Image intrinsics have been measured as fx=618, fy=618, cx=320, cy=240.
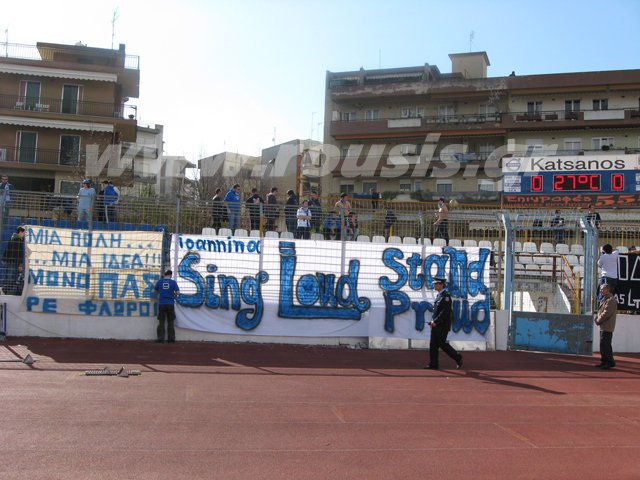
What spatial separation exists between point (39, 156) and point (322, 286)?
99.7ft

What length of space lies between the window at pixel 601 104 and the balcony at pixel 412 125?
6.72 metres

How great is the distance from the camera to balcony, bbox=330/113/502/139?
4519 cm

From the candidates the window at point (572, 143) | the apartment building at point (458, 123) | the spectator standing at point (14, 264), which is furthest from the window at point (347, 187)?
the spectator standing at point (14, 264)

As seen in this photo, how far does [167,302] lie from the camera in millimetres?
13555

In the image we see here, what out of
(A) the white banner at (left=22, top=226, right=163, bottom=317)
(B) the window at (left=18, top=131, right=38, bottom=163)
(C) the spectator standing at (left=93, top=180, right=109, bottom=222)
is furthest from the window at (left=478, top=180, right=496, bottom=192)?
(C) the spectator standing at (left=93, top=180, right=109, bottom=222)

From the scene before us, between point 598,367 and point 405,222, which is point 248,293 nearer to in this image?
point 405,222

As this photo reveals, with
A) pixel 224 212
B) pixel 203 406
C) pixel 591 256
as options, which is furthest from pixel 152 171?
pixel 203 406

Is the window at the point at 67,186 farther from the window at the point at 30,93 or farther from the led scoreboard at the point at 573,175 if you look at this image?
the led scoreboard at the point at 573,175

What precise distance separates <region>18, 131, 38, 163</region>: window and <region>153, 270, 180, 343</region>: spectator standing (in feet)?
95.4

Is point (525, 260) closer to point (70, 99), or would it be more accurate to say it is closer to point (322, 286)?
point (322, 286)

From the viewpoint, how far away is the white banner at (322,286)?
1416cm

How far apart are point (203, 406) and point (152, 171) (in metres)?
46.8

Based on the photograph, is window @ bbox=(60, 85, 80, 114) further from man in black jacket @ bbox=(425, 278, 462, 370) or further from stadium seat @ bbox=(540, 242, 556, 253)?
man in black jacket @ bbox=(425, 278, 462, 370)

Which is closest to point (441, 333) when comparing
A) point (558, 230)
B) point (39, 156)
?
point (558, 230)
